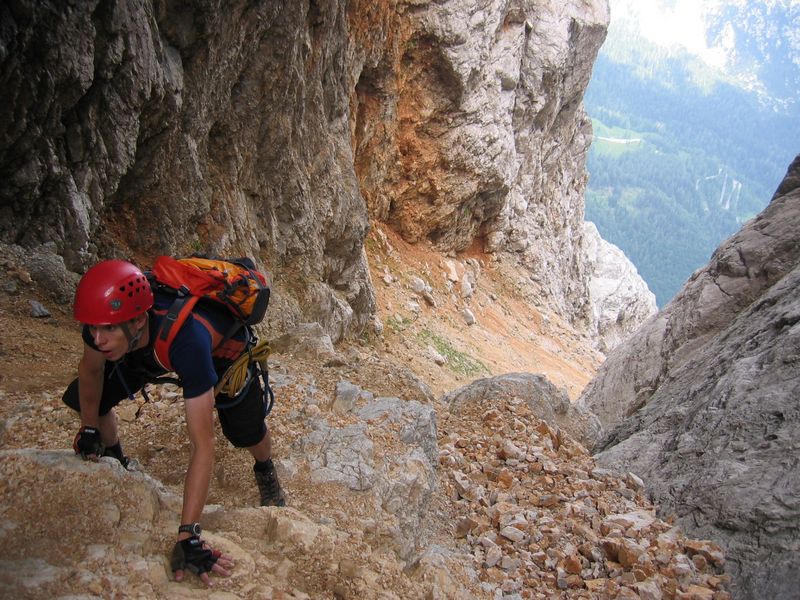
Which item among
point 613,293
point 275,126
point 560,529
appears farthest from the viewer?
point 613,293

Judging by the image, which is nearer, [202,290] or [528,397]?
[202,290]

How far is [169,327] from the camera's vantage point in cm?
291

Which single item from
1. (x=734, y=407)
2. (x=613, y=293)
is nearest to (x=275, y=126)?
(x=734, y=407)

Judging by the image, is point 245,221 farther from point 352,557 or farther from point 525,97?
point 525,97

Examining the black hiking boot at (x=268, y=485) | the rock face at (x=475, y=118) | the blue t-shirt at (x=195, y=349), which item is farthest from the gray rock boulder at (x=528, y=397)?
the rock face at (x=475, y=118)

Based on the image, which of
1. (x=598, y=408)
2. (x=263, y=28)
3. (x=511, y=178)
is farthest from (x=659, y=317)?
(x=511, y=178)

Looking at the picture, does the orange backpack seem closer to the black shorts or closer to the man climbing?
the man climbing

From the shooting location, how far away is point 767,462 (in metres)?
5.01

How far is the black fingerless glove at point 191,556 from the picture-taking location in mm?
2844

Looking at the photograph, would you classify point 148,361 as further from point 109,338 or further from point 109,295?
point 109,295

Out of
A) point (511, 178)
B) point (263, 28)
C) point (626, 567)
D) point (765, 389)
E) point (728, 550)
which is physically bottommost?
point (626, 567)

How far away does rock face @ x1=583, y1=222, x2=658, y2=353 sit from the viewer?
3600cm

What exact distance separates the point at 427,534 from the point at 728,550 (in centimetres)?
230

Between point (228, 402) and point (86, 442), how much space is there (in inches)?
29.9
